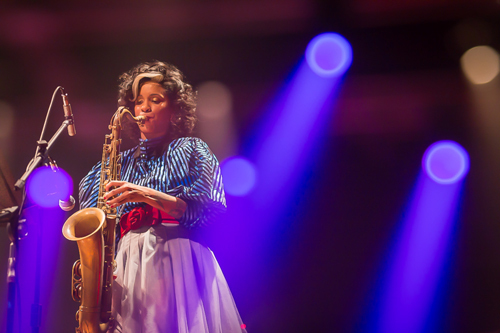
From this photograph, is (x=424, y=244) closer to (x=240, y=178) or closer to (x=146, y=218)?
(x=240, y=178)

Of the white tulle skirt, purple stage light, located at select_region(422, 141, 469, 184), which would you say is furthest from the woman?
purple stage light, located at select_region(422, 141, 469, 184)

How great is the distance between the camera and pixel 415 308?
2613mm

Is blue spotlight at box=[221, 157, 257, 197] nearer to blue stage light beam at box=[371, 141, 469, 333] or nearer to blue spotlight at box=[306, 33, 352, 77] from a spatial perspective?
blue spotlight at box=[306, 33, 352, 77]

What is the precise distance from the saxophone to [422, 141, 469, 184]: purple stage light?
2136 millimetres

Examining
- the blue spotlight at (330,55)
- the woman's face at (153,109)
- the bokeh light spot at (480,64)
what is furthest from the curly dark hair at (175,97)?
the bokeh light spot at (480,64)

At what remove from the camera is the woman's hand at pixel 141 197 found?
66.7 inches

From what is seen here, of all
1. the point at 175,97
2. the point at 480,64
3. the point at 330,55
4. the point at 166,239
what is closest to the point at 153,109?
the point at 175,97

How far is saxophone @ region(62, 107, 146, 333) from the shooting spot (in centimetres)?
162

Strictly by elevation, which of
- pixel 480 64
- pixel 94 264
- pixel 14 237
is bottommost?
pixel 94 264

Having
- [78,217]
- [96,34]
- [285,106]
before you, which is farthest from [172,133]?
[96,34]

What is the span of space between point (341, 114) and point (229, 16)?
44.4 inches

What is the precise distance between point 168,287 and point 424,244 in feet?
6.09

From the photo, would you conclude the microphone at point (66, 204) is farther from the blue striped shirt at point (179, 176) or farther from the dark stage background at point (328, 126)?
the dark stage background at point (328, 126)

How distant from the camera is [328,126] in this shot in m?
2.86
